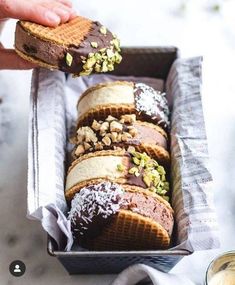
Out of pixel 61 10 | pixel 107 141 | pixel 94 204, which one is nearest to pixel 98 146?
pixel 107 141

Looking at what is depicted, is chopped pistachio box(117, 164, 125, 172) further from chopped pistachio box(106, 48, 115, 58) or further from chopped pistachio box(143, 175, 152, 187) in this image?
chopped pistachio box(106, 48, 115, 58)

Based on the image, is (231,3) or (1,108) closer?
(1,108)

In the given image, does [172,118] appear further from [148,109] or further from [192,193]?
[192,193]

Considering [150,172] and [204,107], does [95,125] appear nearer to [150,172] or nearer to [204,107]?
[150,172]

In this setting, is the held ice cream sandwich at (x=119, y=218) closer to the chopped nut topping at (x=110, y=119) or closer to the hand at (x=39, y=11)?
the chopped nut topping at (x=110, y=119)

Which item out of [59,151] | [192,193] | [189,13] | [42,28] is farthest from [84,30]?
[189,13]

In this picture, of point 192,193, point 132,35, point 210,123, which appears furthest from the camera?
point 132,35

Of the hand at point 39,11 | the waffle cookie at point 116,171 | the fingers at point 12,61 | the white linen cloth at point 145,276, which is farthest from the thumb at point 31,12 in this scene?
the white linen cloth at point 145,276
